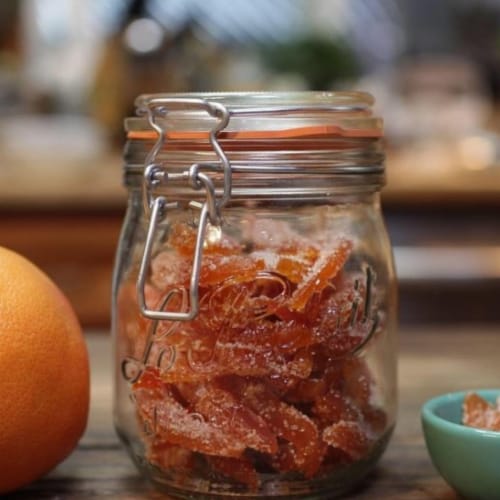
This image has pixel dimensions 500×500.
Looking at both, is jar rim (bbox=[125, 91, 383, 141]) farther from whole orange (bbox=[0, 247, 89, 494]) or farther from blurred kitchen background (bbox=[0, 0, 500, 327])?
blurred kitchen background (bbox=[0, 0, 500, 327])

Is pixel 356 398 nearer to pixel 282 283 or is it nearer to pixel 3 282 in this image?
pixel 282 283

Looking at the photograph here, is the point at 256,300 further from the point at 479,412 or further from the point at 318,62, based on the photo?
the point at 318,62

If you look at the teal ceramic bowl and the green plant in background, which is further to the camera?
the green plant in background

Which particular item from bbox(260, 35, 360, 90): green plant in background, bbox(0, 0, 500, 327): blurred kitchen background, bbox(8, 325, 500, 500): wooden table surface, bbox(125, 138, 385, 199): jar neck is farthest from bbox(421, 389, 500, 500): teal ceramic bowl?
bbox(260, 35, 360, 90): green plant in background

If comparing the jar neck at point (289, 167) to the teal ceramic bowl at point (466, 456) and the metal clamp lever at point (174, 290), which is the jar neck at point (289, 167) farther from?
the teal ceramic bowl at point (466, 456)

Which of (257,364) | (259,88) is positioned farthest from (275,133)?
(259,88)

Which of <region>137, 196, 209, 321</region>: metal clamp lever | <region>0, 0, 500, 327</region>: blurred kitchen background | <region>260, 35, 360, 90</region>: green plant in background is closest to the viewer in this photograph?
<region>137, 196, 209, 321</region>: metal clamp lever
